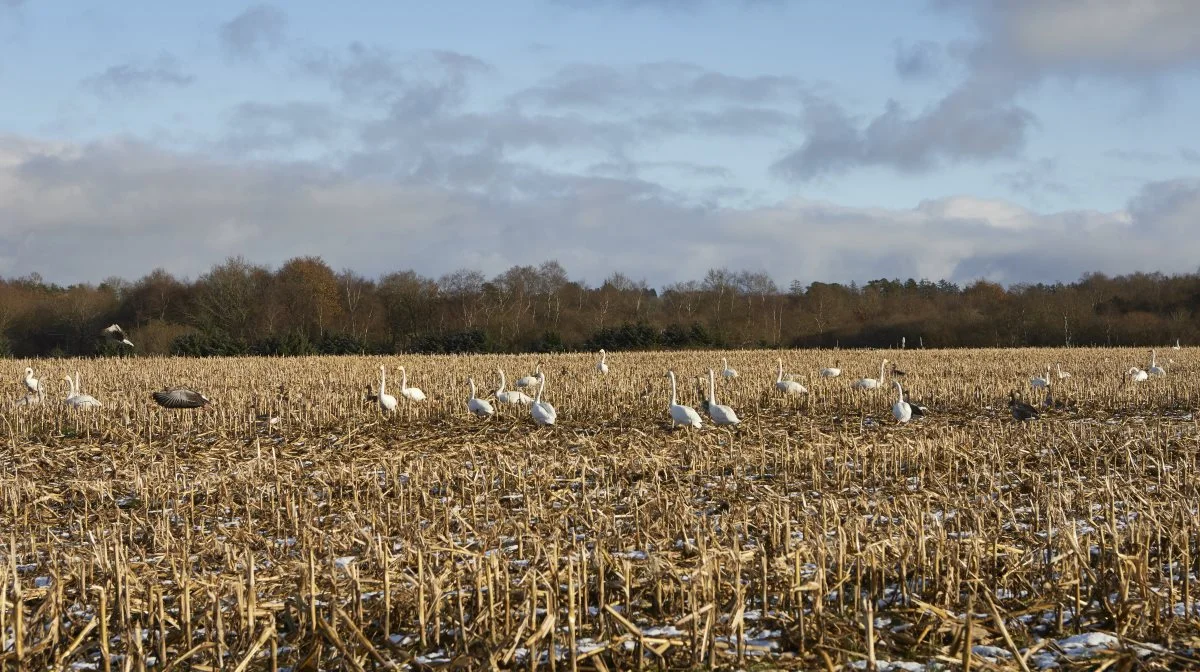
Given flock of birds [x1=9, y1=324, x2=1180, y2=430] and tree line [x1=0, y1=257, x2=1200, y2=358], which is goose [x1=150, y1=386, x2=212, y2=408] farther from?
tree line [x1=0, y1=257, x2=1200, y2=358]

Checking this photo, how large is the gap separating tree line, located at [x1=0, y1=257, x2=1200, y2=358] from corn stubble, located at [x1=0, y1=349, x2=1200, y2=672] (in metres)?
31.3

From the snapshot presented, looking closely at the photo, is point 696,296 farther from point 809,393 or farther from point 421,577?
point 421,577

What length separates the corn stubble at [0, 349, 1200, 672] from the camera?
16.9 ft

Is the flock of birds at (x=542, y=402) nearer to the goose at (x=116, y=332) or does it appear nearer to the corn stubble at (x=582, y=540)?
the corn stubble at (x=582, y=540)

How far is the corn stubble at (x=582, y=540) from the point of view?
203 inches

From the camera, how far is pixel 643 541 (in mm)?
7477

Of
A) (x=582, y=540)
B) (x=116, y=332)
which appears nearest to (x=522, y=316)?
(x=116, y=332)

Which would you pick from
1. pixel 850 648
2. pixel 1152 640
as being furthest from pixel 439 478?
pixel 1152 640

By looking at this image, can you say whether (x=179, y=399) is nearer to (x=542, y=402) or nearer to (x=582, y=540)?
(x=542, y=402)

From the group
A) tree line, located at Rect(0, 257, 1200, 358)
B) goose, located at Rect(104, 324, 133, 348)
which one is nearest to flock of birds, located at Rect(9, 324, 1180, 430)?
goose, located at Rect(104, 324, 133, 348)

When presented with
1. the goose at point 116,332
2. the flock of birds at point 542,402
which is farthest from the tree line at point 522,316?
the flock of birds at point 542,402

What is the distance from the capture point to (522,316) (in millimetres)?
59688

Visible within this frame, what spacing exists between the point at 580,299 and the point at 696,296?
914cm

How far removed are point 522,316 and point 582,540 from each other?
172 feet
